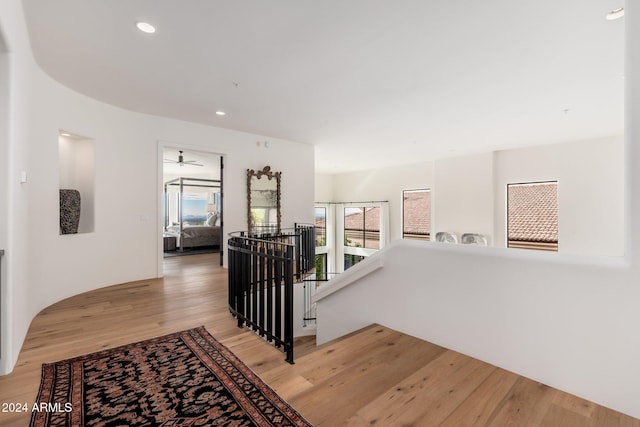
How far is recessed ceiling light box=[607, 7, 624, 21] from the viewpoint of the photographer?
221 centimetres

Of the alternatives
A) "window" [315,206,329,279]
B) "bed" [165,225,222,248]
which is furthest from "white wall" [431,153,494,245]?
"bed" [165,225,222,248]

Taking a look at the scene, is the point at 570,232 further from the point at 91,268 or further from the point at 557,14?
the point at 91,268

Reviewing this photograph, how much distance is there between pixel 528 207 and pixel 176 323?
775 centimetres

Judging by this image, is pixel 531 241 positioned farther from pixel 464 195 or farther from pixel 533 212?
pixel 464 195

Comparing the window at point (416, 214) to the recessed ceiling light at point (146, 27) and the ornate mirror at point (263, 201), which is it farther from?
the recessed ceiling light at point (146, 27)

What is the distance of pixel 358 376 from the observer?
1908mm

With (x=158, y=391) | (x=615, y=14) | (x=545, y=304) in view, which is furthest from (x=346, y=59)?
(x=158, y=391)

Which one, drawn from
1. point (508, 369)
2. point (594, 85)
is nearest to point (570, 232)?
point (594, 85)

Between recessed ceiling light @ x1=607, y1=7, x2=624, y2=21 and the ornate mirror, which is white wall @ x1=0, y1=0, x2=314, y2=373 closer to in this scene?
the ornate mirror

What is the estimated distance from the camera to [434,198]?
8.55 metres

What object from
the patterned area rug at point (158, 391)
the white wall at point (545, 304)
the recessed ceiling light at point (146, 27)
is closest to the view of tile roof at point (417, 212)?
the white wall at point (545, 304)

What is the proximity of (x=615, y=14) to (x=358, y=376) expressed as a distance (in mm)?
3353

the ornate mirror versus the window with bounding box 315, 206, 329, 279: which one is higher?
the ornate mirror

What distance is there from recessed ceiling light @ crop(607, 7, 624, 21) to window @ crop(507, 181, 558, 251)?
17.1ft
